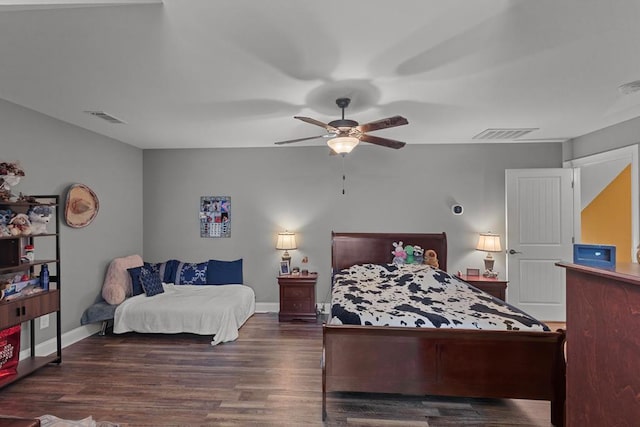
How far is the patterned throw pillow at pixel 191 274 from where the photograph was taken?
4438 mm

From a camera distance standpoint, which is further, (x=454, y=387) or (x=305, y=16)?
(x=454, y=387)

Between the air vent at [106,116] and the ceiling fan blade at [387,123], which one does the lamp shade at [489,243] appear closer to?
the ceiling fan blade at [387,123]

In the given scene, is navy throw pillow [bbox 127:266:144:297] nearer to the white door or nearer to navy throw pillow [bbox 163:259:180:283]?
navy throw pillow [bbox 163:259:180:283]

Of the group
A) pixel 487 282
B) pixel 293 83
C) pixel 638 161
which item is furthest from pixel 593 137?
pixel 293 83

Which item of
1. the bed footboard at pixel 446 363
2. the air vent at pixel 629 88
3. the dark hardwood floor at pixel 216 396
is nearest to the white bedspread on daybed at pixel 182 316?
the dark hardwood floor at pixel 216 396

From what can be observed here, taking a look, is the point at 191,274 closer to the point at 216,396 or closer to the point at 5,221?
the point at 5,221

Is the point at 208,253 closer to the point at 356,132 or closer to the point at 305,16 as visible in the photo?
the point at 356,132

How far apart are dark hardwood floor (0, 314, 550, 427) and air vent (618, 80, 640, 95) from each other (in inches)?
106

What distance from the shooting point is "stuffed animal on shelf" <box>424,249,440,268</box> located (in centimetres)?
423

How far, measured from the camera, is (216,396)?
2469 mm

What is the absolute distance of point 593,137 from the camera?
151 inches

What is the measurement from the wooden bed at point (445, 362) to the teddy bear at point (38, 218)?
2847 mm

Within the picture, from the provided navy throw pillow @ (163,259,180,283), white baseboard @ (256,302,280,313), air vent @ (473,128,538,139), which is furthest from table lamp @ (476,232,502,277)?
navy throw pillow @ (163,259,180,283)

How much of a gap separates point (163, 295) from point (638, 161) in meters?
5.86
